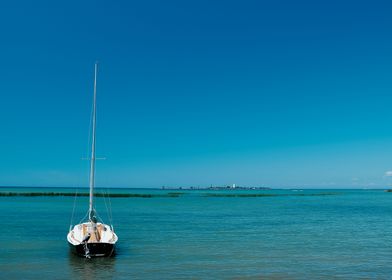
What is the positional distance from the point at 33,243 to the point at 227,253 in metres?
16.1

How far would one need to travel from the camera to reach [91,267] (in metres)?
26.3

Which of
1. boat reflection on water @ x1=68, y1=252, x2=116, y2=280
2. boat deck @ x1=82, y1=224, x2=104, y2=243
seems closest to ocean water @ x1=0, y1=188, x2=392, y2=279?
boat reflection on water @ x1=68, y1=252, x2=116, y2=280

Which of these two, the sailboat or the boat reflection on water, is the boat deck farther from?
the boat reflection on water

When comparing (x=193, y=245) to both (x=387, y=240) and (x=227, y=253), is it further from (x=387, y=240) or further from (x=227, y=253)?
(x=387, y=240)

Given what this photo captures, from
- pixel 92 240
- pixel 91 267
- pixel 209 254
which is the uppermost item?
pixel 92 240

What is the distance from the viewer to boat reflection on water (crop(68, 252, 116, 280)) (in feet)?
79.5

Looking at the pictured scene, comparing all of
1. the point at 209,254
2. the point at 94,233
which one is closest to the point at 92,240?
the point at 94,233

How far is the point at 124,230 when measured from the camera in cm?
4584

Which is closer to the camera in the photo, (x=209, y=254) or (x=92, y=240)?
→ (x=92, y=240)

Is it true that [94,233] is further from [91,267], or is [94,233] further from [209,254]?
[209,254]

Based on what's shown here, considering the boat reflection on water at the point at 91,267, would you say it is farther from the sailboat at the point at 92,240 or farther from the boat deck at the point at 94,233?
the boat deck at the point at 94,233

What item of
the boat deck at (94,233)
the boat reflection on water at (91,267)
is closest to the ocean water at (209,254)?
the boat reflection on water at (91,267)

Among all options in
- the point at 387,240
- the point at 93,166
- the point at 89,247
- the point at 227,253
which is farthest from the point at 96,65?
the point at 387,240

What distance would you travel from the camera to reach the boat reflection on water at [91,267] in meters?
24.2
